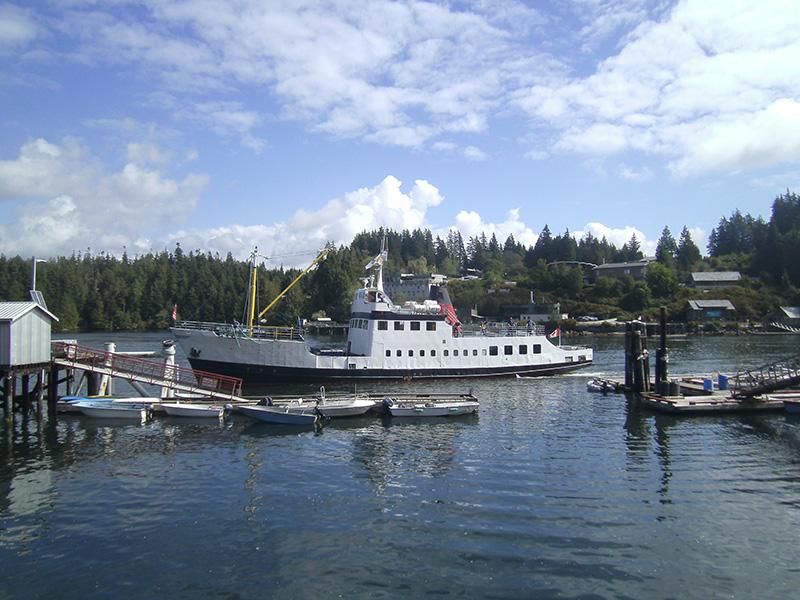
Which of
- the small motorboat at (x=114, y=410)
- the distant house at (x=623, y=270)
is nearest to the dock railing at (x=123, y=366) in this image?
the small motorboat at (x=114, y=410)

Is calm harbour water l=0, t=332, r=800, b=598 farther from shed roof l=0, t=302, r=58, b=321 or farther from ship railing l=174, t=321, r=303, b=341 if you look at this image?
ship railing l=174, t=321, r=303, b=341

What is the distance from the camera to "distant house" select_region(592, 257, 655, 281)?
142875 mm

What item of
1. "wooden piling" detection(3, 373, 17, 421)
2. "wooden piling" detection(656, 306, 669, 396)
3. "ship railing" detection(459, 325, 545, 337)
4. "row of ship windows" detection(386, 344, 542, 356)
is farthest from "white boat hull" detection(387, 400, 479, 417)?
"wooden piling" detection(3, 373, 17, 421)

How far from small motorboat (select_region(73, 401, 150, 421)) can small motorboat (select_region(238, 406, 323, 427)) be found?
6126mm

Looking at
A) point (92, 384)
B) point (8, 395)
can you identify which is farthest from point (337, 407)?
point (92, 384)

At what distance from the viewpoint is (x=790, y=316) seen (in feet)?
375

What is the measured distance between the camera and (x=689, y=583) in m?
13.0

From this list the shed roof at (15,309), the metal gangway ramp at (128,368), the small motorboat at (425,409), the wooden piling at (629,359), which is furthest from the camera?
the wooden piling at (629,359)

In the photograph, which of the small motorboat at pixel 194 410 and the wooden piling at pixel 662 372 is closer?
the small motorboat at pixel 194 410

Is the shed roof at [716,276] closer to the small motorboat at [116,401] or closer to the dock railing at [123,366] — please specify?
the dock railing at [123,366]

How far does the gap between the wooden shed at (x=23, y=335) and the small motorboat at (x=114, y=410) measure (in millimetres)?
3830

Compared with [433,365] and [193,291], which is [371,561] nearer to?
[433,365]

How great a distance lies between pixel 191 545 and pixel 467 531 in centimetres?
780

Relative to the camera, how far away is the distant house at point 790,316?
11337 cm
